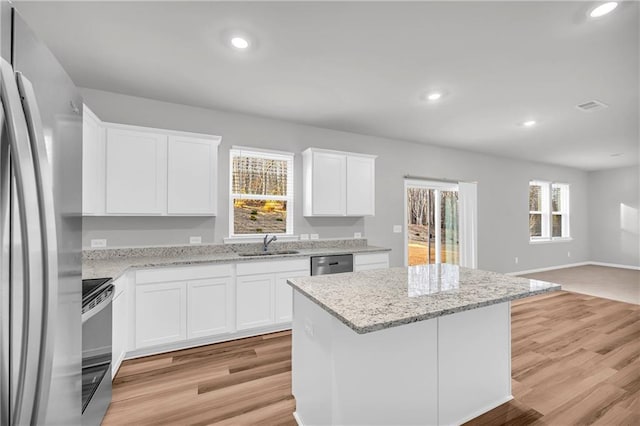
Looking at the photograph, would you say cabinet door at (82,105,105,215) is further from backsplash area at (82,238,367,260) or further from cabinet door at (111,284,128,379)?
cabinet door at (111,284,128,379)

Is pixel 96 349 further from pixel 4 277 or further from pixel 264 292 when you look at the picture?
pixel 264 292

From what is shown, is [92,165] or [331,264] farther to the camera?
[331,264]

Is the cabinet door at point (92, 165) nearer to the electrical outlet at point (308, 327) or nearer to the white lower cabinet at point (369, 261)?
the electrical outlet at point (308, 327)

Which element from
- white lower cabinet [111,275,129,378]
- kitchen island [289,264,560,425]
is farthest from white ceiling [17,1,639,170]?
white lower cabinet [111,275,129,378]

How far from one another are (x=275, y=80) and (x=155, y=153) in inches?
57.2

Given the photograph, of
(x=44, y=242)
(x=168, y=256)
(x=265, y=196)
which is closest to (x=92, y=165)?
(x=168, y=256)

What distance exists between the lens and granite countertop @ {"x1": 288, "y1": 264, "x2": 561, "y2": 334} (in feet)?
4.18

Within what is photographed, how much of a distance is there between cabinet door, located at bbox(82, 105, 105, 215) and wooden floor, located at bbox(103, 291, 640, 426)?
1487mm

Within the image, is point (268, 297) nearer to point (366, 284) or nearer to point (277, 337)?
point (277, 337)

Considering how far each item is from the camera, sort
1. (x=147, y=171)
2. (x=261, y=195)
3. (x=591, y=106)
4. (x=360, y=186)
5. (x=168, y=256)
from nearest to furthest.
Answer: (x=147, y=171), (x=168, y=256), (x=591, y=106), (x=261, y=195), (x=360, y=186)

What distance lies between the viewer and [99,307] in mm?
1652

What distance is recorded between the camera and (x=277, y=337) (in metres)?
3.11

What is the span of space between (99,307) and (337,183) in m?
2.89

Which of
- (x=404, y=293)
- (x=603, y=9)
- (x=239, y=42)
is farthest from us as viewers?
(x=239, y=42)
